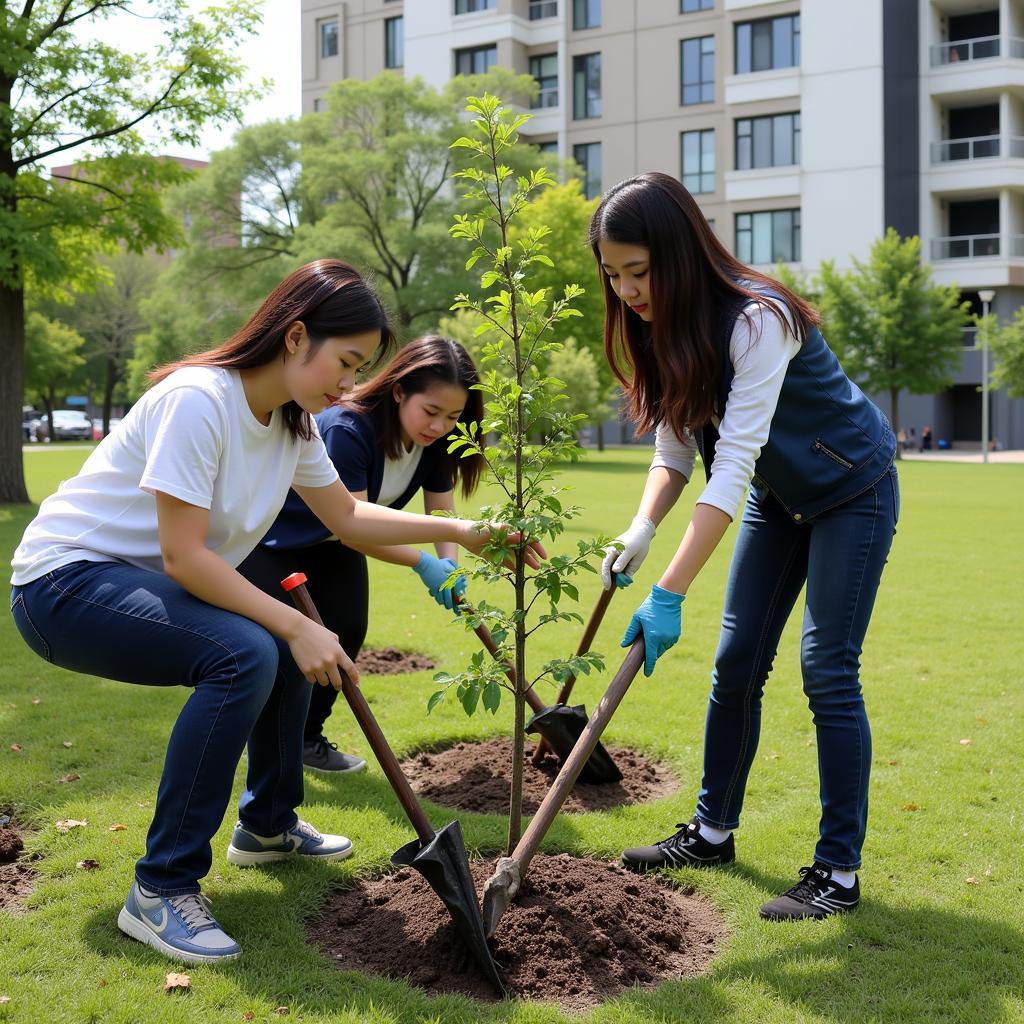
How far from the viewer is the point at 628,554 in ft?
11.4

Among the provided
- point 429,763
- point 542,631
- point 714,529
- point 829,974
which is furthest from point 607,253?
point 542,631

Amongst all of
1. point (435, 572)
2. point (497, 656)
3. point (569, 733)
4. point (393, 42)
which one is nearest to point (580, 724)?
point (569, 733)

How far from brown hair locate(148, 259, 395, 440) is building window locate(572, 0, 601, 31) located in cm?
4361

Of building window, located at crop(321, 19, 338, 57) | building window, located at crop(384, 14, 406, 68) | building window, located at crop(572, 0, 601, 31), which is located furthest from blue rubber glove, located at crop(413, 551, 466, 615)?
building window, located at crop(321, 19, 338, 57)

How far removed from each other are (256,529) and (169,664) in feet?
1.52

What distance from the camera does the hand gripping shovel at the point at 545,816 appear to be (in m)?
3.07

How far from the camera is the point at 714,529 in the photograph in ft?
10.3

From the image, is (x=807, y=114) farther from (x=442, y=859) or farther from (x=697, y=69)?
(x=442, y=859)

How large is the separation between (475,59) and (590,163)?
6141mm

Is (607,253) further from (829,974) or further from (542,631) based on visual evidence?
(542,631)

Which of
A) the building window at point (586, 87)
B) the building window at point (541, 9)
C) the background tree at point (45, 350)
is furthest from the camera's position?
the background tree at point (45, 350)

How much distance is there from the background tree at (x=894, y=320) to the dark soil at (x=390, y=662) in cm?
3049

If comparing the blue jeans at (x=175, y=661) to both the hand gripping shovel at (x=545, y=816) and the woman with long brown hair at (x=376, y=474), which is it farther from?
the woman with long brown hair at (x=376, y=474)

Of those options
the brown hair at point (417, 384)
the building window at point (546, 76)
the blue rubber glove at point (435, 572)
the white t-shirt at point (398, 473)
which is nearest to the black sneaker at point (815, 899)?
the blue rubber glove at point (435, 572)
